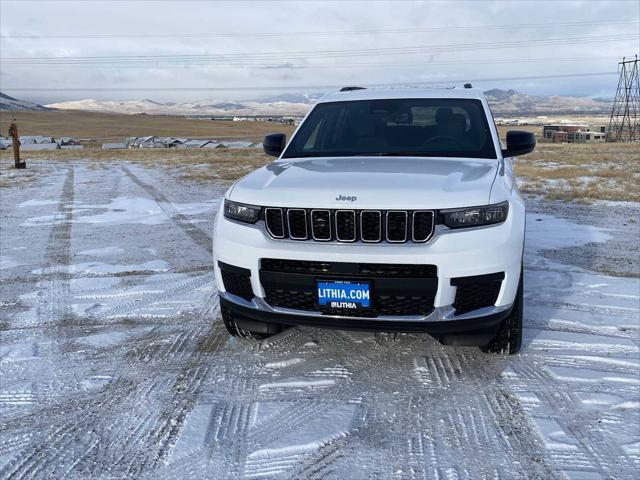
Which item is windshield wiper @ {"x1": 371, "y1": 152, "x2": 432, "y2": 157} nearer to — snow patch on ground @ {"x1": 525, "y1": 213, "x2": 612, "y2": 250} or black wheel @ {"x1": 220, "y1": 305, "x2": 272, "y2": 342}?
black wheel @ {"x1": 220, "y1": 305, "x2": 272, "y2": 342}

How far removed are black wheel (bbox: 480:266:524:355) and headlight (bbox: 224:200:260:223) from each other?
66.3 inches

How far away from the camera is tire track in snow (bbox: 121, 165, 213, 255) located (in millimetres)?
6889

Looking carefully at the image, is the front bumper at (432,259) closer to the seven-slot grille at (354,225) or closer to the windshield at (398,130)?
the seven-slot grille at (354,225)

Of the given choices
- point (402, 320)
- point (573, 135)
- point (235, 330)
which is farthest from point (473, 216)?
point (573, 135)

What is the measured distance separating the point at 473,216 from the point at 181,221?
6.05 m

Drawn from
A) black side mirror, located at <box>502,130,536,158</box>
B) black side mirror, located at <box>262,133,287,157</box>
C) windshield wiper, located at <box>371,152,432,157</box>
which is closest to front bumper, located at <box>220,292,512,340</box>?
windshield wiper, located at <box>371,152,432,157</box>

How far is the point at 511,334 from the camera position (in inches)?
135

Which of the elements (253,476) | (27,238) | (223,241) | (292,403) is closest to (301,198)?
(223,241)

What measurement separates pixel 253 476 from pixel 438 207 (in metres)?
1.66

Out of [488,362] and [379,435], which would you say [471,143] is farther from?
[379,435]

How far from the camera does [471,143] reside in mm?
4254

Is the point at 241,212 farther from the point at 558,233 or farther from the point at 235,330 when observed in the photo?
the point at 558,233

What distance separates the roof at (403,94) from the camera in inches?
189

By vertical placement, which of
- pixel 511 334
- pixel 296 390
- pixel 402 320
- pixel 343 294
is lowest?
pixel 296 390
